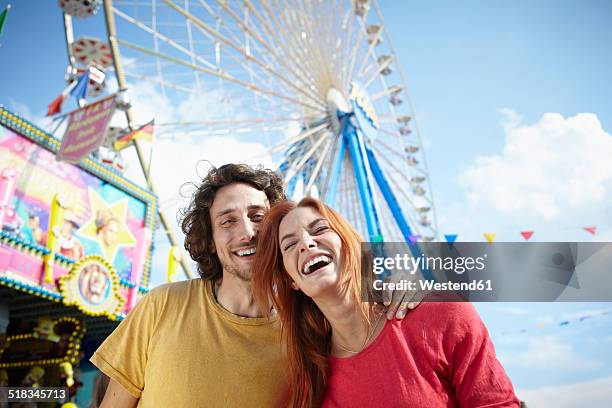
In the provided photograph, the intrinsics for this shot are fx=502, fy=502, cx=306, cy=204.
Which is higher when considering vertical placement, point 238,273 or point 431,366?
point 238,273

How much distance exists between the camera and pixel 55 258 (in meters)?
9.04

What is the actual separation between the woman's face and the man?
1.01 ft

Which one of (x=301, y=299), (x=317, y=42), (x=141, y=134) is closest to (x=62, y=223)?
(x=141, y=134)

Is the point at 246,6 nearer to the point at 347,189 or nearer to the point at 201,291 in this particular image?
the point at 347,189

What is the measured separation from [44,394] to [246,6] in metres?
10.1

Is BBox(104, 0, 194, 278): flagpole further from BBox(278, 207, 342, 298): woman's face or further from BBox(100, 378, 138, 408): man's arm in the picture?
BBox(278, 207, 342, 298): woman's face

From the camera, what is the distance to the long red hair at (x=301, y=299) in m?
1.95

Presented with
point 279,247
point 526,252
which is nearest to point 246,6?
point 526,252

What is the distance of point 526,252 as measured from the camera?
12.2 feet

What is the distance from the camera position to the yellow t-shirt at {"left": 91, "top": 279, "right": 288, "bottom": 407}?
208cm

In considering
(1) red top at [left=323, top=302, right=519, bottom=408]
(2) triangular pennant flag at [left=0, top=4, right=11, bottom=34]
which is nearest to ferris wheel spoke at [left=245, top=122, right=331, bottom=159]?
(2) triangular pennant flag at [left=0, top=4, right=11, bottom=34]

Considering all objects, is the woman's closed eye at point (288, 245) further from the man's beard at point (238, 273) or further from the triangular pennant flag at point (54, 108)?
the triangular pennant flag at point (54, 108)

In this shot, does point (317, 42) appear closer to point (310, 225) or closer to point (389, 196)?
point (389, 196)

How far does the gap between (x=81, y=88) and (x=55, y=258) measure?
13.4 feet
